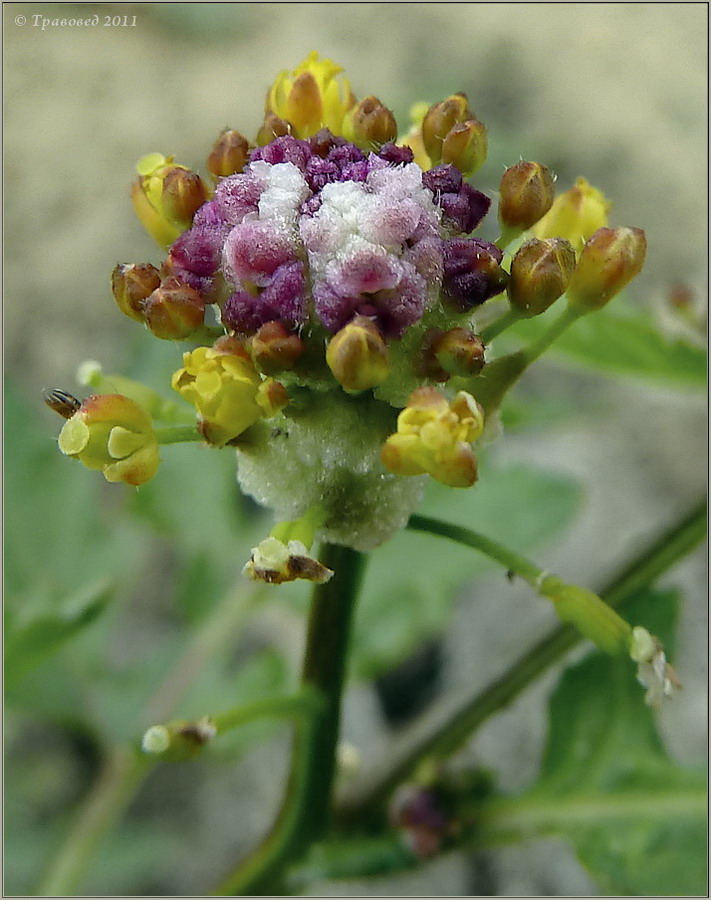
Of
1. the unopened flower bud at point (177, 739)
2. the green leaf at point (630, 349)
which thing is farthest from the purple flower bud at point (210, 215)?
the green leaf at point (630, 349)

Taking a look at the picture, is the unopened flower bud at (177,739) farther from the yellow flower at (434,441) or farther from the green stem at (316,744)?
the yellow flower at (434,441)

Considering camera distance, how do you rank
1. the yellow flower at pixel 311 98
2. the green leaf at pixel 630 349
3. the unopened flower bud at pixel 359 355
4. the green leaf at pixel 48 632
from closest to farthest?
the unopened flower bud at pixel 359 355 < the yellow flower at pixel 311 98 < the green leaf at pixel 48 632 < the green leaf at pixel 630 349

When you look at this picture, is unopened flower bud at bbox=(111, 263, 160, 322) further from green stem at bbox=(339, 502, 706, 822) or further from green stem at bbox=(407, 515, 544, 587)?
green stem at bbox=(339, 502, 706, 822)

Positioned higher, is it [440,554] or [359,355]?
[359,355]

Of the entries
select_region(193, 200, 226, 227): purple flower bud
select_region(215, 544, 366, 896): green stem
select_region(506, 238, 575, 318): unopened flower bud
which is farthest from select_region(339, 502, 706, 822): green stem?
select_region(193, 200, 226, 227): purple flower bud

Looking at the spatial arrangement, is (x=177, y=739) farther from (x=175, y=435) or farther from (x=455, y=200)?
(x=455, y=200)

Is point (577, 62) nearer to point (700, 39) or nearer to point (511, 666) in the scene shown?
point (700, 39)

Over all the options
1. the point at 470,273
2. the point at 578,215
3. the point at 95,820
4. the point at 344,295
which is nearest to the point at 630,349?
the point at 578,215
